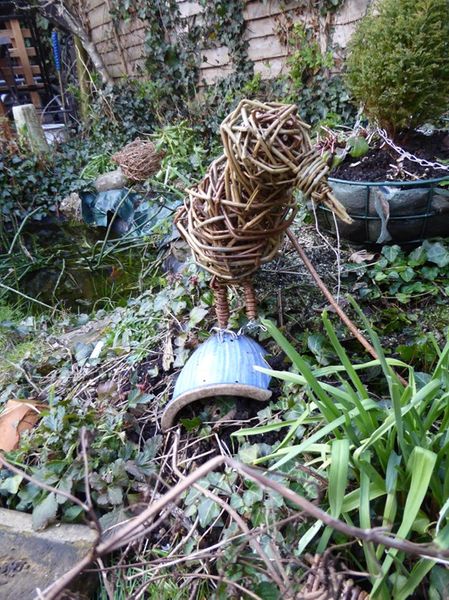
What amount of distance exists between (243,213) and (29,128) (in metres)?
5.09

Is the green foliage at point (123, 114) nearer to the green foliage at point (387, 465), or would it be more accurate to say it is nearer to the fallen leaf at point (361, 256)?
the fallen leaf at point (361, 256)

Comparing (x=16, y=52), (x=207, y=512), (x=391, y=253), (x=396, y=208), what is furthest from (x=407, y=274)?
(x=16, y=52)

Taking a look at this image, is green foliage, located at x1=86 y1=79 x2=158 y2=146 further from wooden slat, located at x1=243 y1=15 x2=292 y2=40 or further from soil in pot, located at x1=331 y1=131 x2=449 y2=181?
soil in pot, located at x1=331 y1=131 x2=449 y2=181

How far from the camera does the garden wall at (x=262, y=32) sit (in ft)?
12.2

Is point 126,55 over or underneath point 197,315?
over

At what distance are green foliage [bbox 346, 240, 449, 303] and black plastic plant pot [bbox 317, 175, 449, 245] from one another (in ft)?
0.19

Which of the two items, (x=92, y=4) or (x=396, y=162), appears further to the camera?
(x=92, y=4)

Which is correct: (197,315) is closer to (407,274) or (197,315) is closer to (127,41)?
(407,274)

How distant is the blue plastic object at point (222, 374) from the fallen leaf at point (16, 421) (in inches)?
23.3

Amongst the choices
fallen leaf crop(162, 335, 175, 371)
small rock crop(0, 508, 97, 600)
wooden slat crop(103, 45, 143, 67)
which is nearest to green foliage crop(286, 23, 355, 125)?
wooden slat crop(103, 45, 143, 67)

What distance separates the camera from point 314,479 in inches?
42.3

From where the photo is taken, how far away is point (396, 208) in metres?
1.75

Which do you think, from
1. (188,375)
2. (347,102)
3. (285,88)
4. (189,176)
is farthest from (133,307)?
(285,88)

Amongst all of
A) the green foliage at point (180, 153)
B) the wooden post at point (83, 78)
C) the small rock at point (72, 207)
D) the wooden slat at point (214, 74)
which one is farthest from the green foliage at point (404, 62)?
the wooden post at point (83, 78)
